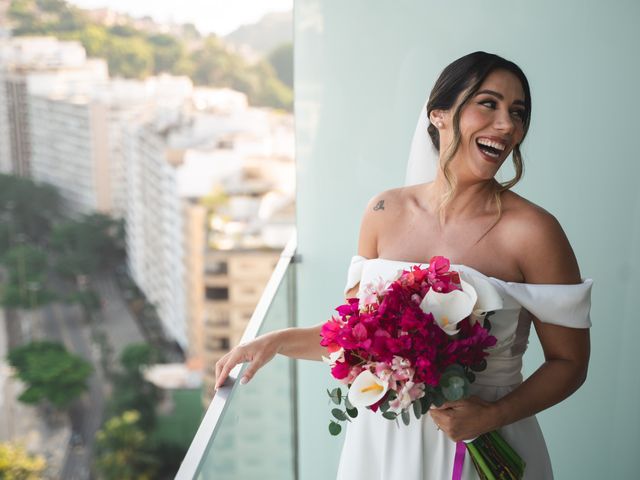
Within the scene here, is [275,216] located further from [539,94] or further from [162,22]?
[539,94]

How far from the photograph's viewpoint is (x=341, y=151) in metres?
2.61

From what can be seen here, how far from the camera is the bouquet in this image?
1.13 m

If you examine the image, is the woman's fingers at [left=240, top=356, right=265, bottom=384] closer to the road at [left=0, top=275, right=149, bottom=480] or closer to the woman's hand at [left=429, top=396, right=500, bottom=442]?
the woman's hand at [left=429, top=396, right=500, bottom=442]

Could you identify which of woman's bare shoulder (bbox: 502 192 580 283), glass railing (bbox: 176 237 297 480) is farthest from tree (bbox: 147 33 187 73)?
woman's bare shoulder (bbox: 502 192 580 283)

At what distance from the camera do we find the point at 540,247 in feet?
4.33

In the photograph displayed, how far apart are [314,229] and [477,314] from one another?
1.51 metres

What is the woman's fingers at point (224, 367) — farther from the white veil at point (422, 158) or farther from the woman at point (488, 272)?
the white veil at point (422, 158)

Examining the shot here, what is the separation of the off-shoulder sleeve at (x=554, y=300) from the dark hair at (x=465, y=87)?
0.16 metres

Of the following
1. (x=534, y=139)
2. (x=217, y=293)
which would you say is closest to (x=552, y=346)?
(x=534, y=139)

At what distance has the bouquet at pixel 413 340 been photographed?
3.70ft

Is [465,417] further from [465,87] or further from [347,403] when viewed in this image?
[465,87]

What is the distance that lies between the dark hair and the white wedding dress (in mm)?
183

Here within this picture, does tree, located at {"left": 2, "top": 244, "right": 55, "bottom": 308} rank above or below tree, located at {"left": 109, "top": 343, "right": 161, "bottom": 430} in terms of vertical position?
above

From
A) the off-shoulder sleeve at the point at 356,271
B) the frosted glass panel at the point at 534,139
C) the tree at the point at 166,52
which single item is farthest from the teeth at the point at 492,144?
the tree at the point at 166,52
